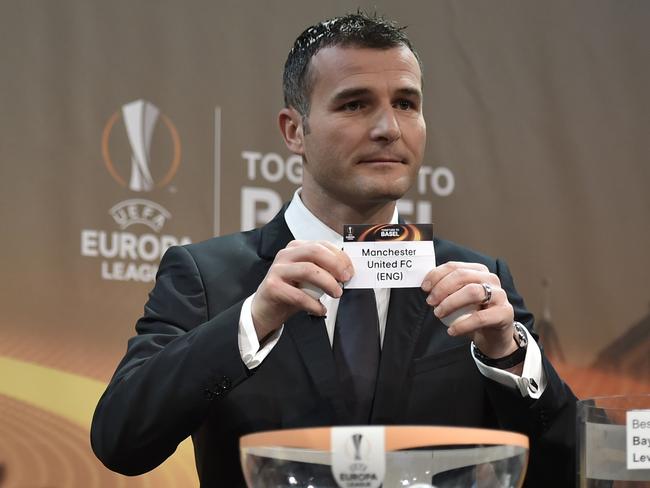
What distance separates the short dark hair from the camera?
1997 mm

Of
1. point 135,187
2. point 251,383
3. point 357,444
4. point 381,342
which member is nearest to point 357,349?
point 381,342

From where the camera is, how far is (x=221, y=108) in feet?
9.79

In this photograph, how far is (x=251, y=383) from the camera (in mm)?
1820

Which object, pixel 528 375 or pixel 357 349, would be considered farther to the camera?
pixel 357 349

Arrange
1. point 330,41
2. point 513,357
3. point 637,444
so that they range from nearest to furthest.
Result: point 637,444, point 513,357, point 330,41

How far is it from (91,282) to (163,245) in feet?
0.76

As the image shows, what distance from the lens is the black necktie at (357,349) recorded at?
178cm

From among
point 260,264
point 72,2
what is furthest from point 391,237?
point 72,2

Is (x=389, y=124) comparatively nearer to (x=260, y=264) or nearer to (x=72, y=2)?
(x=260, y=264)

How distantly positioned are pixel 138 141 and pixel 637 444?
6.20 feet

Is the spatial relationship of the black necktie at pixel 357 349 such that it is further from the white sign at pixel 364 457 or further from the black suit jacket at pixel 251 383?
the white sign at pixel 364 457

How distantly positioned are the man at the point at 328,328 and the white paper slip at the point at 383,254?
0.02 m

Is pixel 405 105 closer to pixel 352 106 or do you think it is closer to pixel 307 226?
pixel 352 106

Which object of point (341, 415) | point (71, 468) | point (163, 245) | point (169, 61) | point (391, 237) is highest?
point (169, 61)
